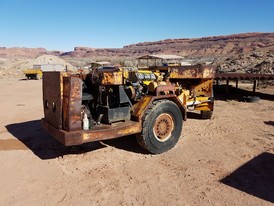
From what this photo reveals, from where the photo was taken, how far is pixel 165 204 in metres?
3.58

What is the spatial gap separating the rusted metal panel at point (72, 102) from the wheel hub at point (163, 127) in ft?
5.29

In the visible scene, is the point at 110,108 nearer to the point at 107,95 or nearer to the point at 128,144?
the point at 107,95

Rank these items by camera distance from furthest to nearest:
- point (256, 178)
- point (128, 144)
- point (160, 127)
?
point (128, 144) → point (160, 127) → point (256, 178)

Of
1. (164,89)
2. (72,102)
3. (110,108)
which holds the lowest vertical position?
(110,108)

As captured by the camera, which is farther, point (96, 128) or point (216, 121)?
point (216, 121)

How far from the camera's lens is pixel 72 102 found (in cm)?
430

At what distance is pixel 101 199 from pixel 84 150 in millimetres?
2016

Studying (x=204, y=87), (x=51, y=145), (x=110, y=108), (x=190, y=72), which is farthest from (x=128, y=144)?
(x=204, y=87)

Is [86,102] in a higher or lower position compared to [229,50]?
lower

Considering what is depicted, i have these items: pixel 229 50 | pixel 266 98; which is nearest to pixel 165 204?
pixel 266 98

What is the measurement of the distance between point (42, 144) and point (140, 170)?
2.59 metres

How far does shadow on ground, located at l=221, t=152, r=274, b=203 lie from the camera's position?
388 centimetres

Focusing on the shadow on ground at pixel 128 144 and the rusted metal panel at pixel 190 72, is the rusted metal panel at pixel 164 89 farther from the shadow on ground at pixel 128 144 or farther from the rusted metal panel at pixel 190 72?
the shadow on ground at pixel 128 144

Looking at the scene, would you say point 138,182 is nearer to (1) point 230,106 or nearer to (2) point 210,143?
(2) point 210,143
